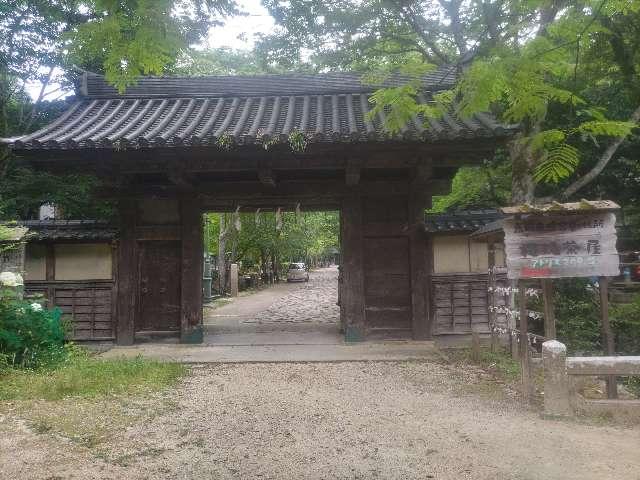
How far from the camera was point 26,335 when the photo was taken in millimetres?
6559

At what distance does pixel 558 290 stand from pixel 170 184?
7.28 metres

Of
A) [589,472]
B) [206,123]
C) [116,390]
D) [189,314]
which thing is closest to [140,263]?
[189,314]

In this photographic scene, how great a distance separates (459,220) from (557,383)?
466 centimetres

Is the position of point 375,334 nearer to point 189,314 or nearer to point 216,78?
point 189,314

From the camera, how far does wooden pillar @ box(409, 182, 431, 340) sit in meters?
8.65

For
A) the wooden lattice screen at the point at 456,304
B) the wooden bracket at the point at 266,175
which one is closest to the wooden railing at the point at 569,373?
the wooden lattice screen at the point at 456,304

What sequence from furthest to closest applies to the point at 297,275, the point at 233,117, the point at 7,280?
the point at 297,275
the point at 233,117
the point at 7,280

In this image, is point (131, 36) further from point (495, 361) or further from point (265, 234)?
point (265, 234)

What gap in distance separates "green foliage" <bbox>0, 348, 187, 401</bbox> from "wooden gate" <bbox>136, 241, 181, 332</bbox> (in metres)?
2.07

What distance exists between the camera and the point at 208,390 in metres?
5.70

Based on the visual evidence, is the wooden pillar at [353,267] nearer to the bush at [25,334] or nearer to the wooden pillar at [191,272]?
the wooden pillar at [191,272]

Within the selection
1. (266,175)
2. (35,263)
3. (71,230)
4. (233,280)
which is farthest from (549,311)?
(233,280)

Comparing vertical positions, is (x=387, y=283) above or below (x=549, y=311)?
above

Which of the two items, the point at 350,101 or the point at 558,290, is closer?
the point at 558,290
